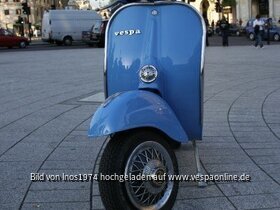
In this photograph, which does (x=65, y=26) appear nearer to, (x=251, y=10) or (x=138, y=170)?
(x=251, y=10)

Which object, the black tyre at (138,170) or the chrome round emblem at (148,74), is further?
the chrome round emblem at (148,74)

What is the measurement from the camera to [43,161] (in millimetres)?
5066

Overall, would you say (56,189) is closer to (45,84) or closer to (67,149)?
(67,149)

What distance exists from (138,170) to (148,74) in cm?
91

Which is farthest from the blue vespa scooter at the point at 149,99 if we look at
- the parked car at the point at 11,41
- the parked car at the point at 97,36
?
the parked car at the point at 11,41

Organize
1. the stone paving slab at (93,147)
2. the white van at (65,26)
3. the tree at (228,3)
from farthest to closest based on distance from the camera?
the tree at (228,3), the white van at (65,26), the stone paving slab at (93,147)

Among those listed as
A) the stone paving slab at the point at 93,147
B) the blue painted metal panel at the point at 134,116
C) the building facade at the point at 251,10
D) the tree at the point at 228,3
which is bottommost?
the stone paving slab at the point at 93,147

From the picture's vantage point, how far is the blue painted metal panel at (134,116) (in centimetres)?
352

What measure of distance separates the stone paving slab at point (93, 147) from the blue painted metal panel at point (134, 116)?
63 centimetres

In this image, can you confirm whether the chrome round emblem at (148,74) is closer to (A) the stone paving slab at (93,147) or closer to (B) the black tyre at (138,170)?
(B) the black tyre at (138,170)

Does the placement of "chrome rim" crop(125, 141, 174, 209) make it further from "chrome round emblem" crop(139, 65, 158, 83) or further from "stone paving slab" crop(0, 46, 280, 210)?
"chrome round emblem" crop(139, 65, 158, 83)

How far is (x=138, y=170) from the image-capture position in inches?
140

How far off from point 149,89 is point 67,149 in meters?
1.70

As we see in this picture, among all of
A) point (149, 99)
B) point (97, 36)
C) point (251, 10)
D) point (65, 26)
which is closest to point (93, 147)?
point (149, 99)
